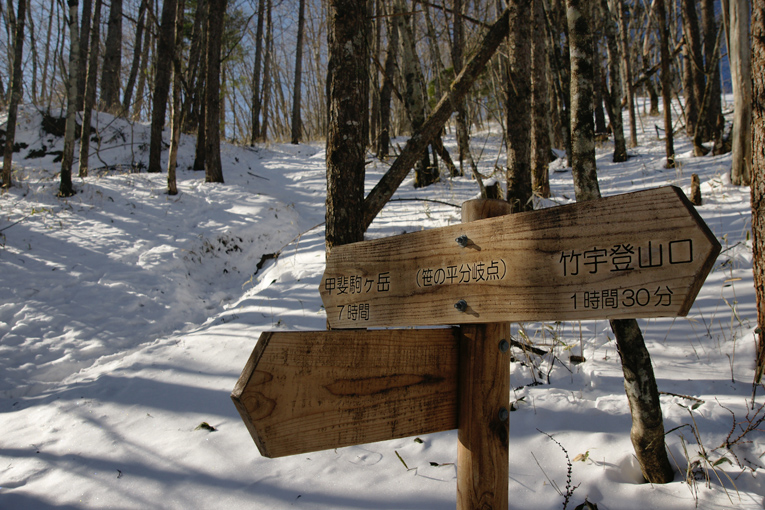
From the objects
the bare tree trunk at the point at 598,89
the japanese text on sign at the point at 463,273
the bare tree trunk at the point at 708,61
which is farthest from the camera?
the bare tree trunk at the point at 598,89

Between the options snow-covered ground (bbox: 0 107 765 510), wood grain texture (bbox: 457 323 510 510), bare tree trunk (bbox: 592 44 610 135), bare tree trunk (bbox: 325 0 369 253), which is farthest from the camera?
bare tree trunk (bbox: 592 44 610 135)

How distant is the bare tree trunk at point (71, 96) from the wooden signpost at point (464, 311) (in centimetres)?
938

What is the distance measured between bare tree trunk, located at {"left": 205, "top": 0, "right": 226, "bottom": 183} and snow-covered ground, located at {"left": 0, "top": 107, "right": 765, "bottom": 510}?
2841 mm

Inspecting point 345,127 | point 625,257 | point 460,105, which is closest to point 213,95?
point 460,105

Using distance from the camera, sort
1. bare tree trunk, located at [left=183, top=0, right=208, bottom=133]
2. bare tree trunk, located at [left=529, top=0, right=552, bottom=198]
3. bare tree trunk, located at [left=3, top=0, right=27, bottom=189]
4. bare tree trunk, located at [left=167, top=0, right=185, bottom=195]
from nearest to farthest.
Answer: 1. bare tree trunk, located at [left=529, top=0, right=552, bottom=198]
2. bare tree trunk, located at [left=3, top=0, right=27, bottom=189]
3. bare tree trunk, located at [left=167, top=0, right=185, bottom=195]
4. bare tree trunk, located at [left=183, top=0, right=208, bottom=133]

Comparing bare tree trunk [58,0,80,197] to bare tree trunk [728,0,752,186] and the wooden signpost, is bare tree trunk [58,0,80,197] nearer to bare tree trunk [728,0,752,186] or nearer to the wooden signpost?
the wooden signpost

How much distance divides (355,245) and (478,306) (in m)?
0.57

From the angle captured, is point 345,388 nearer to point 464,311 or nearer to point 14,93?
point 464,311

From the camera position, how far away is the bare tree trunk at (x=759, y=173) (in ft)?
8.09

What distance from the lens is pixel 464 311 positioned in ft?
4.01

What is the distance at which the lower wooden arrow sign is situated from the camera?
3.38ft

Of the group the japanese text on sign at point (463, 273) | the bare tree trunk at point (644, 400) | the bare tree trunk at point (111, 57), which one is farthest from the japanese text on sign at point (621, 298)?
the bare tree trunk at point (111, 57)

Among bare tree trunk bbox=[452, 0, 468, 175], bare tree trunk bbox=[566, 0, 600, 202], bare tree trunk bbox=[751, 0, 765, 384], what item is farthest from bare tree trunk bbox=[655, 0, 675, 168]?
bare tree trunk bbox=[566, 0, 600, 202]

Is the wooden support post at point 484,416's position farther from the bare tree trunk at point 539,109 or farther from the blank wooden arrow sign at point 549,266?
the bare tree trunk at point 539,109
